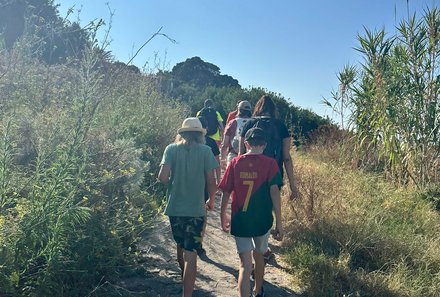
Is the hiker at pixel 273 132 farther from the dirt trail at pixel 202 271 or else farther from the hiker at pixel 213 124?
the hiker at pixel 213 124

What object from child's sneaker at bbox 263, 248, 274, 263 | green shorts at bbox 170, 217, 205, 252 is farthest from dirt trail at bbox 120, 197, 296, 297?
green shorts at bbox 170, 217, 205, 252

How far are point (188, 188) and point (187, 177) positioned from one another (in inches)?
4.1

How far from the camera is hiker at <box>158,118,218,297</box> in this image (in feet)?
13.5

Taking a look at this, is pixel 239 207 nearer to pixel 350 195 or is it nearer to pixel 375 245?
pixel 375 245

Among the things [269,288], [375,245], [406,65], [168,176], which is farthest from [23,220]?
[406,65]

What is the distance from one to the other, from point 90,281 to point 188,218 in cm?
102

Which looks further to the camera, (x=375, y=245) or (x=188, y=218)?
(x=375, y=245)

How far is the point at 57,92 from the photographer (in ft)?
20.2

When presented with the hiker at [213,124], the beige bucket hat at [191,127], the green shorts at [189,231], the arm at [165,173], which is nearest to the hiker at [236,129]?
the hiker at [213,124]

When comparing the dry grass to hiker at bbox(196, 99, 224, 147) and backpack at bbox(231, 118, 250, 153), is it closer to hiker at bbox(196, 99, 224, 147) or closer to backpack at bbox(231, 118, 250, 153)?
backpack at bbox(231, 118, 250, 153)

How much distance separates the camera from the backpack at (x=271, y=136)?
5051 mm

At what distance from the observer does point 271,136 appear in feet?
16.6

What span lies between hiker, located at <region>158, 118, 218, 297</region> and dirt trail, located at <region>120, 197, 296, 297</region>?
1.66 ft

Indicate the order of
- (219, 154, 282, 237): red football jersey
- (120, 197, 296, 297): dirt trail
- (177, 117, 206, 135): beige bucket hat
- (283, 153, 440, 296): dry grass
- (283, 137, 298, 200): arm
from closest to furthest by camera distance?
(219, 154, 282, 237): red football jersey → (177, 117, 206, 135): beige bucket hat → (120, 197, 296, 297): dirt trail → (283, 153, 440, 296): dry grass → (283, 137, 298, 200): arm
